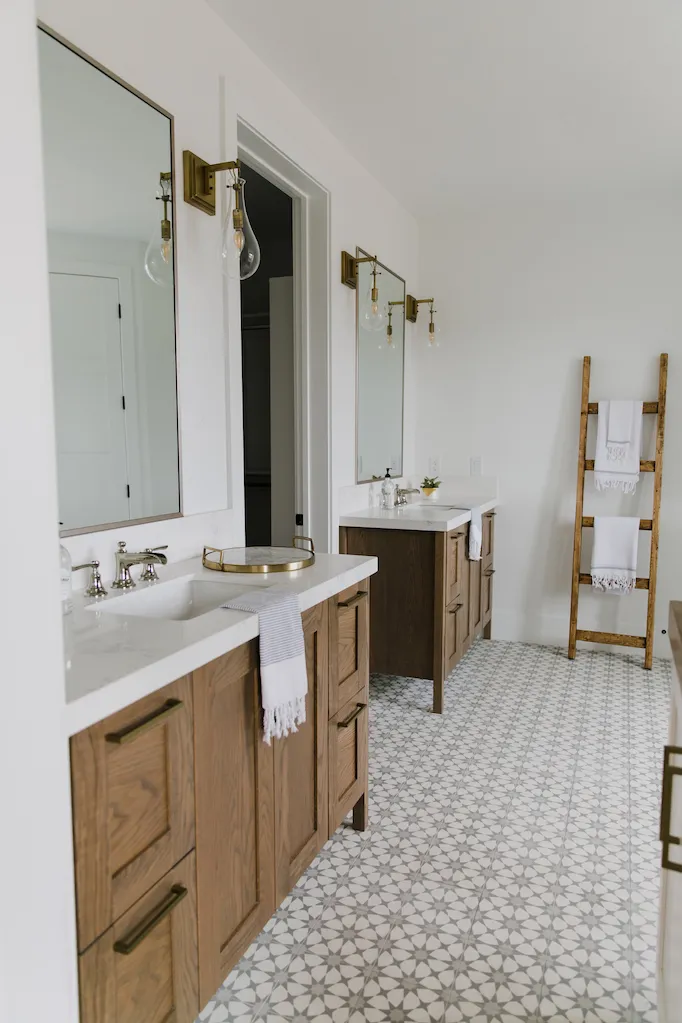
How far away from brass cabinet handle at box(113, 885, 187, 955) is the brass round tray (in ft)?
2.64

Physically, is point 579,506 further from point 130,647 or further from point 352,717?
point 130,647

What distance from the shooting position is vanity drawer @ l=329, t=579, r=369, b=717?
1831mm

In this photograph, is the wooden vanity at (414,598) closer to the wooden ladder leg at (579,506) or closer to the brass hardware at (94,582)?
the wooden ladder leg at (579,506)

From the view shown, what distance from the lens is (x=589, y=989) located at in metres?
1.53

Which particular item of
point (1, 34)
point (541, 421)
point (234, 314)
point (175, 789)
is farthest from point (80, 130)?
point (541, 421)

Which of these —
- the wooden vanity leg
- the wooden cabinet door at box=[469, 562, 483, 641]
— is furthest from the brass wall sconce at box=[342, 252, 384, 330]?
the wooden vanity leg

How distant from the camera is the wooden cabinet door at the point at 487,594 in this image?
12.7 ft

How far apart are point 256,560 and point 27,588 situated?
109cm

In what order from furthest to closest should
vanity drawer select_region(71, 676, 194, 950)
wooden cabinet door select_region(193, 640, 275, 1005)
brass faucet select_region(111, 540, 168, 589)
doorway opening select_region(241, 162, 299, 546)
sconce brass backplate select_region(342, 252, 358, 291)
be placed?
doorway opening select_region(241, 162, 299, 546), sconce brass backplate select_region(342, 252, 358, 291), brass faucet select_region(111, 540, 168, 589), wooden cabinet door select_region(193, 640, 275, 1005), vanity drawer select_region(71, 676, 194, 950)

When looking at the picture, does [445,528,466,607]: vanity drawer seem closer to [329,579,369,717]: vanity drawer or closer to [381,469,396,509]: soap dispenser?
[381,469,396,509]: soap dispenser

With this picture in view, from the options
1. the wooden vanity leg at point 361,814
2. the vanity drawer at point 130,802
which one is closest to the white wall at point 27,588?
the vanity drawer at point 130,802

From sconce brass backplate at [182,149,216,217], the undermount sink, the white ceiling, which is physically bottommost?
the undermount sink

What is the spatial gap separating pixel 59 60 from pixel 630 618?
3630 millimetres

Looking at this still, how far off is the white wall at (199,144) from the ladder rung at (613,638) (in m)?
2.37
